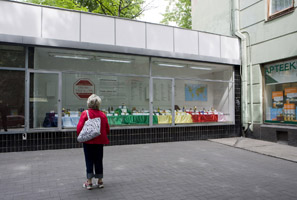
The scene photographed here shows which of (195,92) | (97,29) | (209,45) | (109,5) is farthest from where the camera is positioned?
(109,5)

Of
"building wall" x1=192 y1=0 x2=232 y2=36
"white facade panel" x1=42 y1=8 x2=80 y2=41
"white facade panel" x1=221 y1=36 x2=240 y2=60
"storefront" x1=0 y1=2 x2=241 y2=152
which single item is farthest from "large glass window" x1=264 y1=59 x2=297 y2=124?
"white facade panel" x1=42 y1=8 x2=80 y2=41

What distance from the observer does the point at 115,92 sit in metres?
9.29

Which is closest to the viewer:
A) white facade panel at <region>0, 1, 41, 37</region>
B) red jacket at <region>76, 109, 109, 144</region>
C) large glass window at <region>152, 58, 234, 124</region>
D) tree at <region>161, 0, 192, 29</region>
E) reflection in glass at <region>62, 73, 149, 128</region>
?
red jacket at <region>76, 109, 109, 144</region>

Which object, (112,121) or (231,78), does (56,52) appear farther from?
(231,78)

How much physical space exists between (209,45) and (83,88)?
547cm

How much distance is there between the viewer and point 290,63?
29.4 feet

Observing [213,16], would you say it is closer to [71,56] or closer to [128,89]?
[128,89]

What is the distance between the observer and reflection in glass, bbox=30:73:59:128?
7.59 metres

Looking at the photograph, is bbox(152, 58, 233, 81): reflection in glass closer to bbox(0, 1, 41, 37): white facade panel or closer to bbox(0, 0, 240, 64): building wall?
bbox(0, 0, 240, 64): building wall

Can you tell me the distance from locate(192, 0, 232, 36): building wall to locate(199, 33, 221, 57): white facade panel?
149 centimetres

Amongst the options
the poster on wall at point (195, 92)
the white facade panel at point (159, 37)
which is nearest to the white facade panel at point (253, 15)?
the poster on wall at point (195, 92)

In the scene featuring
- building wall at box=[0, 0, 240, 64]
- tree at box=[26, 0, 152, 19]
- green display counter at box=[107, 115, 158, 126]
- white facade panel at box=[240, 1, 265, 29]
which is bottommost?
green display counter at box=[107, 115, 158, 126]

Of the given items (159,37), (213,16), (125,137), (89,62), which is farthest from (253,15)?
(125,137)

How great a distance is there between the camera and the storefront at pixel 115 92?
7344 millimetres
